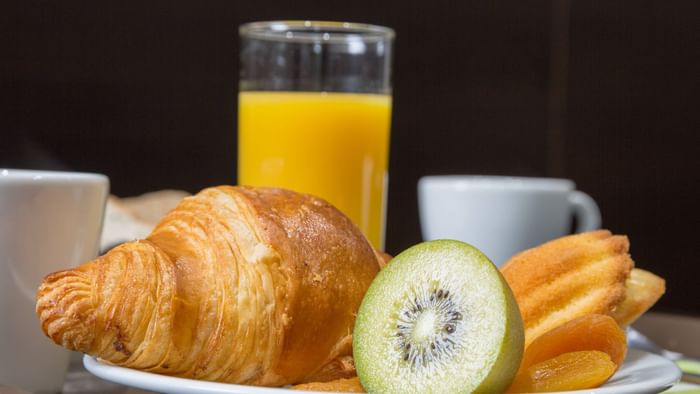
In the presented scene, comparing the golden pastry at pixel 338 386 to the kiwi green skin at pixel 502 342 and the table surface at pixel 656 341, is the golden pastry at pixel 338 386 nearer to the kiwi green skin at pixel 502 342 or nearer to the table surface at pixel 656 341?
the kiwi green skin at pixel 502 342

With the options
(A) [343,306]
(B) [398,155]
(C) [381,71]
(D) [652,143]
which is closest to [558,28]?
(D) [652,143]

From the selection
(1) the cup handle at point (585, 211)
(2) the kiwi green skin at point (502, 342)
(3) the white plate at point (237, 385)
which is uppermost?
(2) the kiwi green skin at point (502, 342)

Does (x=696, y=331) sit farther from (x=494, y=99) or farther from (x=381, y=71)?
(x=494, y=99)

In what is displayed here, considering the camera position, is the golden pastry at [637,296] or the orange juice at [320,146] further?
the orange juice at [320,146]

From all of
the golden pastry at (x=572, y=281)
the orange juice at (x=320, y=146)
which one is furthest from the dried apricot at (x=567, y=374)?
the orange juice at (x=320, y=146)

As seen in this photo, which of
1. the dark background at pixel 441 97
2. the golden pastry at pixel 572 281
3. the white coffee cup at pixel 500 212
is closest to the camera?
the golden pastry at pixel 572 281

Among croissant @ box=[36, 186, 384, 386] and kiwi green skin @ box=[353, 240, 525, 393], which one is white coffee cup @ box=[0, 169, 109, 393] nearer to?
croissant @ box=[36, 186, 384, 386]
